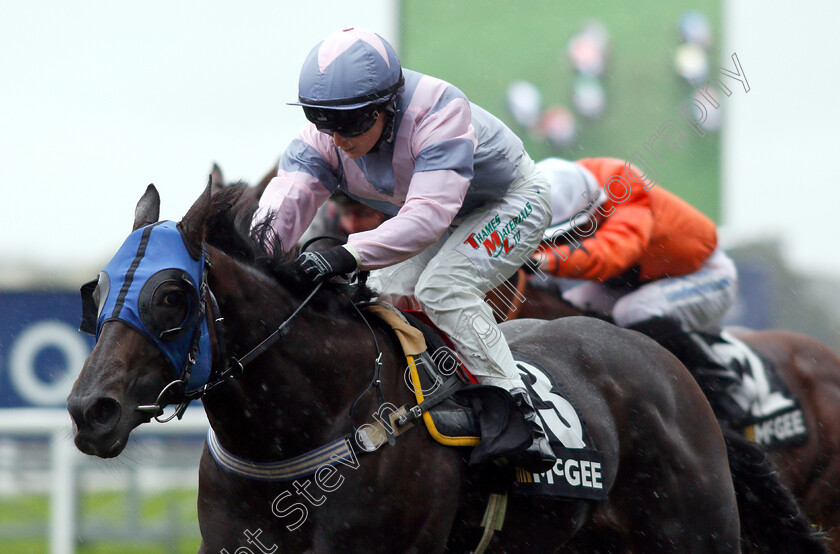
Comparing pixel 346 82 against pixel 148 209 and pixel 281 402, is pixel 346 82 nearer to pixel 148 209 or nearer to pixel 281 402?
pixel 148 209

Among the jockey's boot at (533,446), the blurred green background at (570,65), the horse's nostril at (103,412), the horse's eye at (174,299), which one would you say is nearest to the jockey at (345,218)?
the jockey's boot at (533,446)

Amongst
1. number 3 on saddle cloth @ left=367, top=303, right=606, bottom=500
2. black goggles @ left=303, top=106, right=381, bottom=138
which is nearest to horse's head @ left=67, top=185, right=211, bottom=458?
black goggles @ left=303, top=106, right=381, bottom=138

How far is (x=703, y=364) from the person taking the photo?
5.12 m

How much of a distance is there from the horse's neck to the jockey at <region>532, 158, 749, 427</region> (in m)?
2.29

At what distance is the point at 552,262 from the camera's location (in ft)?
16.2

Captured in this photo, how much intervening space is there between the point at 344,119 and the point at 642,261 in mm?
2902

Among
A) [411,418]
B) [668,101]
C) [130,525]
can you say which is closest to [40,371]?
[130,525]

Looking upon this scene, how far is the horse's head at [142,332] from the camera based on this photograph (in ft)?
7.39

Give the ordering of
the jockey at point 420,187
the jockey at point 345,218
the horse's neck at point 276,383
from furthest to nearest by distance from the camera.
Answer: the jockey at point 345,218, the jockey at point 420,187, the horse's neck at point 276,383

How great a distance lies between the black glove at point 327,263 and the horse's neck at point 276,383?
0.11 metres

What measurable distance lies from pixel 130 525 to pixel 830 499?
12.8 ft

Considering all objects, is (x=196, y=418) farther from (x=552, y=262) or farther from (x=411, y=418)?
(x=411, y=418)

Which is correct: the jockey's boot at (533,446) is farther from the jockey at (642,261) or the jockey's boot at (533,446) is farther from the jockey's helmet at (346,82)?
the jockey at (642,261)

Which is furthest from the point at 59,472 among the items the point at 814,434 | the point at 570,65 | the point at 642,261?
the point at 570,65
